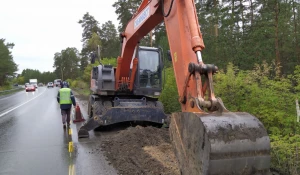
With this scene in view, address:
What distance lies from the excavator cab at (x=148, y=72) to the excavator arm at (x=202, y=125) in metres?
4.83

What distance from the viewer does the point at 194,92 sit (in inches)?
160

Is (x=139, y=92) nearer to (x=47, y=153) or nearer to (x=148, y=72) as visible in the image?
(x=148, y=72)

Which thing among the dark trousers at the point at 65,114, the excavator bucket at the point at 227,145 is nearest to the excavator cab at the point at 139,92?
the dark trousers at the point at 65,114

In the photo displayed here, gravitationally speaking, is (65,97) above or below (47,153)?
above

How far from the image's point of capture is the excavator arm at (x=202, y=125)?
10.3 feet

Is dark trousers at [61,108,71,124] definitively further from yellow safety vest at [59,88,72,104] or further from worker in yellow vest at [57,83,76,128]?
yellow safety vest at [59,88,72,104]

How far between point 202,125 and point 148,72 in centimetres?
697

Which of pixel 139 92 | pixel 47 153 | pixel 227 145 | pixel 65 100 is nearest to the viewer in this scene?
pixel 227 145

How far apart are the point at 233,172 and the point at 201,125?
64cm

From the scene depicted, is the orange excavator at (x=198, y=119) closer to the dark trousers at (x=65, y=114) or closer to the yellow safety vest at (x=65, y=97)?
the yellow safety vest at (x=65, y=97)

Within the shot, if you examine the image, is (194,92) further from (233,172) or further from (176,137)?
(233,172)

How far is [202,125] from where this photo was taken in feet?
10.6

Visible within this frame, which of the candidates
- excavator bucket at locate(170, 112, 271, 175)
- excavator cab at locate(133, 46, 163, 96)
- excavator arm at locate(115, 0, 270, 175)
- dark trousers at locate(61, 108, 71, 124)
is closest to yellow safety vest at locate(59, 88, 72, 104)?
dark trousers at locate(61, 108, 71, 124)

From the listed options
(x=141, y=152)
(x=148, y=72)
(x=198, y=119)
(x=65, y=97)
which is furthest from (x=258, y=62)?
(x=198, y=119)
